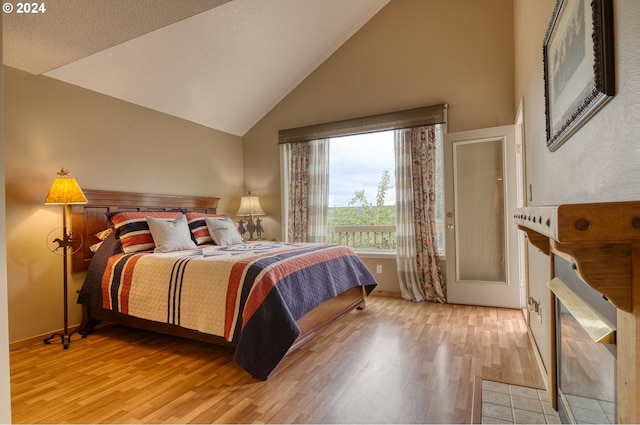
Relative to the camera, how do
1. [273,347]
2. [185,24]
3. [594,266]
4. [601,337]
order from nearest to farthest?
[594,266] < [601,337] < [273,347] < [185,24]

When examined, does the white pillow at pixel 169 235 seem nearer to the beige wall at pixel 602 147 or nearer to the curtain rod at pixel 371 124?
the curtain rod at pixel 371 124

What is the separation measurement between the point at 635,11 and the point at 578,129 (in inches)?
20.0

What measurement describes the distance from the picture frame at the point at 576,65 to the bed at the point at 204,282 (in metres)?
1.81

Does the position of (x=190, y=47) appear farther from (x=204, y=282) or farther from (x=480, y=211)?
(x=480, y=211)

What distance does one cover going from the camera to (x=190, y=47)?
348 cm

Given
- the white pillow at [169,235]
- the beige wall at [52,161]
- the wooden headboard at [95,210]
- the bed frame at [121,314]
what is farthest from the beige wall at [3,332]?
the wooden headboard at [95,210]

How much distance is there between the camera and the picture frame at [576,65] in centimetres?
96

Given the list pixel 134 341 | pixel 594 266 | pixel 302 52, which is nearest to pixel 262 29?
pixel 302 52

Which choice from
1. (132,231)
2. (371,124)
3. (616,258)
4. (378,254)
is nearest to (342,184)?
(371,124)

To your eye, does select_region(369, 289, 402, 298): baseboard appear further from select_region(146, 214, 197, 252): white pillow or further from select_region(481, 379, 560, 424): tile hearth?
select_region(146, 214, 197, 252): white pillow

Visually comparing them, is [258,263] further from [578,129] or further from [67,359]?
[578,129]

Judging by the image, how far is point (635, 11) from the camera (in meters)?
0.82

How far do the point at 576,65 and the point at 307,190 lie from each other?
3.77m

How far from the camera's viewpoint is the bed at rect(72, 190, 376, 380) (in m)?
2.14
